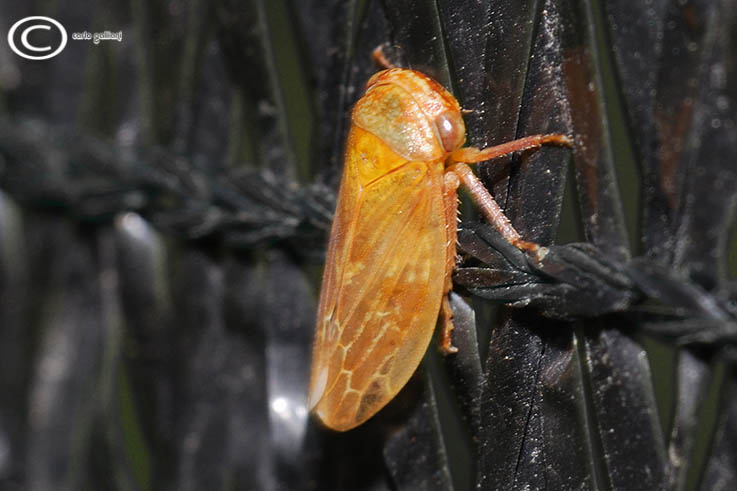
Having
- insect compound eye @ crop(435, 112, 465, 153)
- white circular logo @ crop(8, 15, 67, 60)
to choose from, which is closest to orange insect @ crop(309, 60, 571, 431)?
insect compound eye @ crop(435, 112, 465, 153)

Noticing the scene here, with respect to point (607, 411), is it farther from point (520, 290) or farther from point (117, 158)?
point (117, 158)

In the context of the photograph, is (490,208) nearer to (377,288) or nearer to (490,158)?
(490,158)

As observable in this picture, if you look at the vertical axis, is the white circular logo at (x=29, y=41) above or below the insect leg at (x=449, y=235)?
above

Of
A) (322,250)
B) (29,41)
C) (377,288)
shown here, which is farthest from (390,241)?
(29,41)

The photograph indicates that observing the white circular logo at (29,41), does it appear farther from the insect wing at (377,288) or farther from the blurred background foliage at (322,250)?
the insect wing at (377,288)

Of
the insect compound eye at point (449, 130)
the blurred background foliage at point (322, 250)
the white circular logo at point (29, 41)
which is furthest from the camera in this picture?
the white circular logo at point (29, 41)

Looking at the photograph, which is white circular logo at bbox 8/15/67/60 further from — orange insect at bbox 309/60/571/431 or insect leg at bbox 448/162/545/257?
insect leg at bbox 448/162/545/257

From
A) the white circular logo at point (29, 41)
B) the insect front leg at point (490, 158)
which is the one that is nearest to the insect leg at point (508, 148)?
the insect front leg at point (490, 158)
